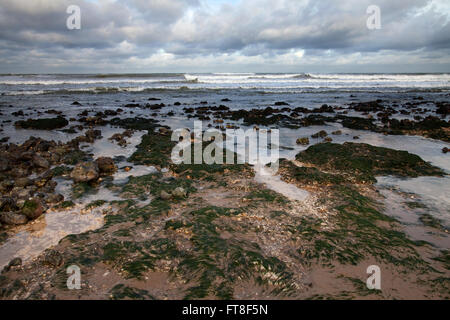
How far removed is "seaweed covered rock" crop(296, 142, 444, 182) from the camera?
7418 mm

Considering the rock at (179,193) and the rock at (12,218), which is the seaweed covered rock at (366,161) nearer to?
the rock at (179,193)

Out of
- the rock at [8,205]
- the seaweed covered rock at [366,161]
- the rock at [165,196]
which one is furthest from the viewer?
the seaweed covered rock at [366,161]

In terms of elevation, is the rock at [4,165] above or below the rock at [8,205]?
above

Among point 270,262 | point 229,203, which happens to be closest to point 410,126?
point 229,203

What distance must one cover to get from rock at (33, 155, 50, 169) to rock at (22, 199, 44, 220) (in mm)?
3219

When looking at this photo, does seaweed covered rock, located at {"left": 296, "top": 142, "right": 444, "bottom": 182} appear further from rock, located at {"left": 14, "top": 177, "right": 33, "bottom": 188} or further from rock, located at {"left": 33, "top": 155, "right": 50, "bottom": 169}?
rock, located at {"left": 33, "top": 155, "right": 50, "bottom": 169}

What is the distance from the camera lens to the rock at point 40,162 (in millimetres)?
7777

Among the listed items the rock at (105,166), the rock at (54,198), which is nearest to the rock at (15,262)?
the rock at (54,198)

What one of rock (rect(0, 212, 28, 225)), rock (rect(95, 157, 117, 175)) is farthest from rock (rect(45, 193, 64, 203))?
rock (rect(95, 157, 117, 175))

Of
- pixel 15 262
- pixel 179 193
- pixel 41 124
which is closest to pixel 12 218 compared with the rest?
pixel 15 262

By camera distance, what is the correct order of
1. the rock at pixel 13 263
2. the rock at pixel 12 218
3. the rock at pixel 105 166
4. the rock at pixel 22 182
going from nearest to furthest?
1. the rock at pixel 13 263
2. the rock at pixel 12 218
3. the rock at pixel 22 182
4. the rock at pixel 105 166

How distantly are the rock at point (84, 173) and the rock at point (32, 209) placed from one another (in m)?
1.64
